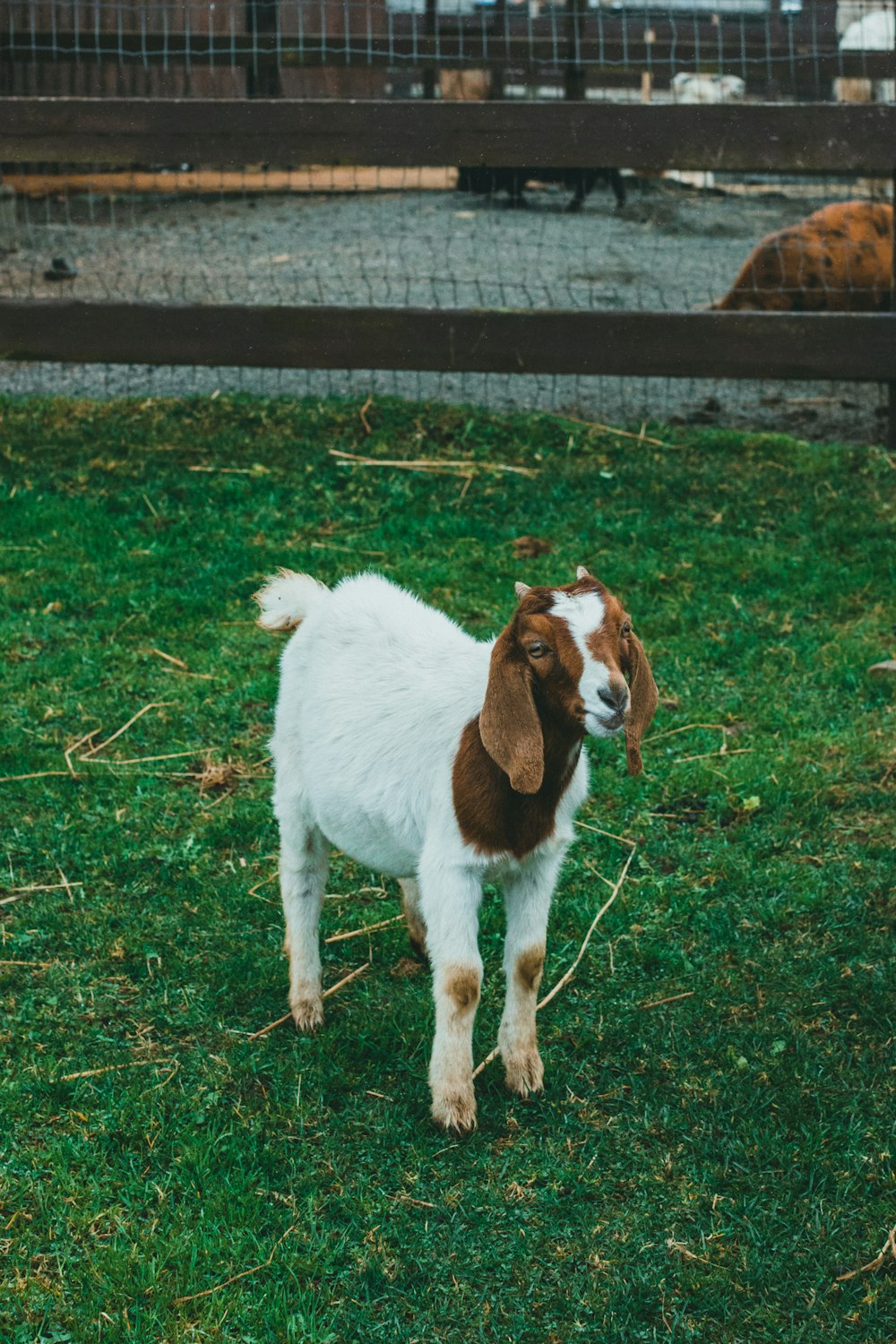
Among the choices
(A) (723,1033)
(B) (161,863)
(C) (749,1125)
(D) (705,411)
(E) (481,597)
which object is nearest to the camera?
(C) (749,1125)

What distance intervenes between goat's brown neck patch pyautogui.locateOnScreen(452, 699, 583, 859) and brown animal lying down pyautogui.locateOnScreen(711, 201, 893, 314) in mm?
6544

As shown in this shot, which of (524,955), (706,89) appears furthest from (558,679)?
(706,89)

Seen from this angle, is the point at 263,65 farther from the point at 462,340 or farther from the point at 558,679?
the point at 558,679

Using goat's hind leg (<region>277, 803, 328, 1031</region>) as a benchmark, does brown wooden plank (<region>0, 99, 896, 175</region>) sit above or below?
above

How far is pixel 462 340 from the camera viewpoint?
7434 millimetres

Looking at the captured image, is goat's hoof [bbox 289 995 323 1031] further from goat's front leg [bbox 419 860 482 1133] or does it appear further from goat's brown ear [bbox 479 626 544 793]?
goat's brown ear [bbox 479 626 544 793]

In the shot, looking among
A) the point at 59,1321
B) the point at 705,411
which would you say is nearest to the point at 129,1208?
the point at 59,1321

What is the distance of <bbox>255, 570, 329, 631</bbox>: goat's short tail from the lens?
13.0 feet

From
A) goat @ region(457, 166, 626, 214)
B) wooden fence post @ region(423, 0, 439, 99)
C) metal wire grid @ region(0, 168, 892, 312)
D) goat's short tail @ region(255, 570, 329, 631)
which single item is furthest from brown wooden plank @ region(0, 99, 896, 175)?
wooden fence post @ region(423, 0, 439, 99)

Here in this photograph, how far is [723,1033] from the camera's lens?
3730 millimetres

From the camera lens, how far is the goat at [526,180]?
14023 mm

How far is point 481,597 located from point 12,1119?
338 centimetres

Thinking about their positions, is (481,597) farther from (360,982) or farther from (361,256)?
(361,256)

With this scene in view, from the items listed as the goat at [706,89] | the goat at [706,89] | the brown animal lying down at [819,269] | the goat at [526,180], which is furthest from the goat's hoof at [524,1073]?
→ the goat at [706,89]
